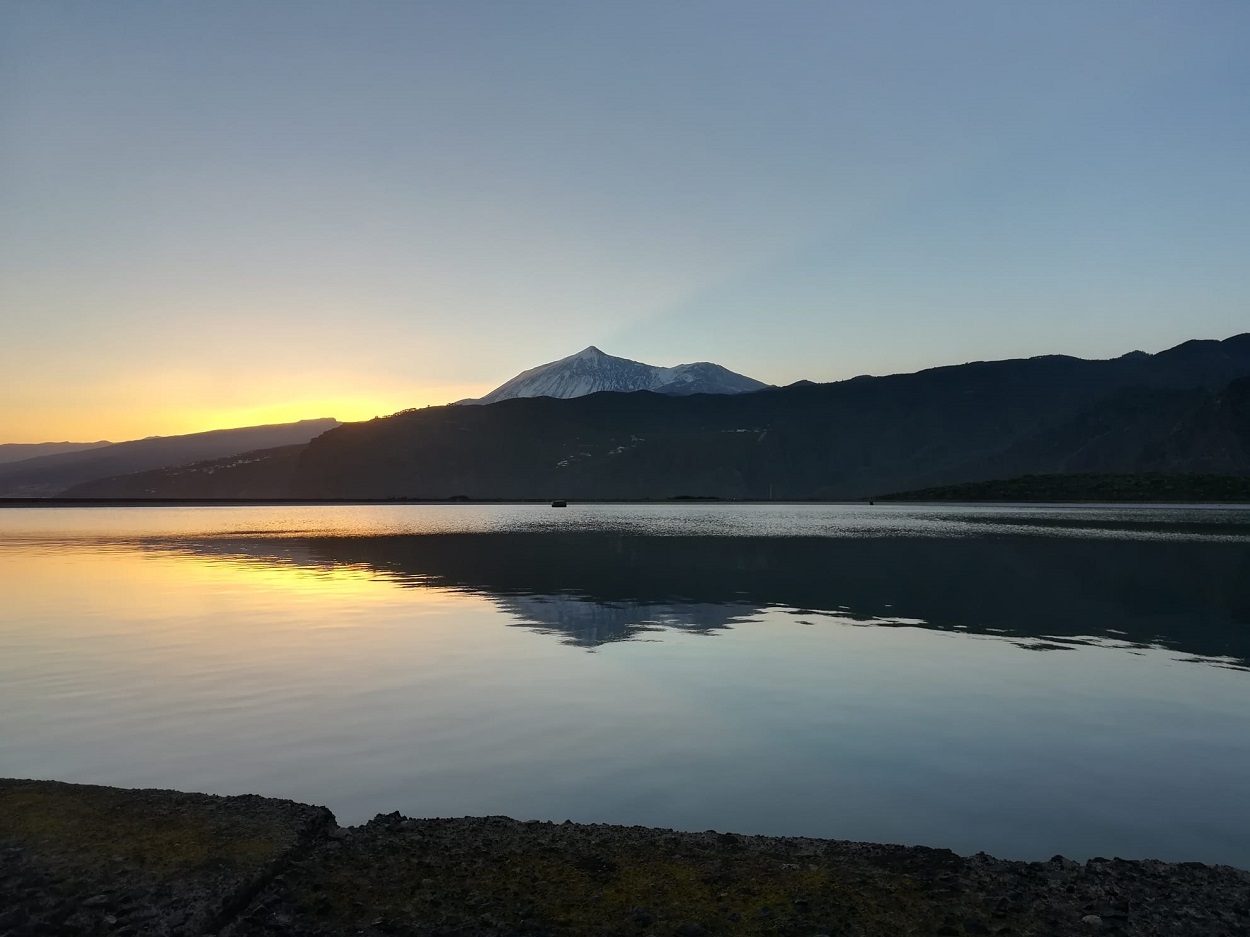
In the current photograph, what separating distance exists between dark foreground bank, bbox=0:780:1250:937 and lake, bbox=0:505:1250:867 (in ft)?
5.39

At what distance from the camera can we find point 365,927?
26.0 ft

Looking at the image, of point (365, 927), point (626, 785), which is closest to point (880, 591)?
point (626, 785)

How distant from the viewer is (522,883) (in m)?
8.86

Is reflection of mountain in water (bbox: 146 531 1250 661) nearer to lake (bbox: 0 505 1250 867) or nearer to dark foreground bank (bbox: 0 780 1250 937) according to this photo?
lake (bbox: 0 505 1250 867)

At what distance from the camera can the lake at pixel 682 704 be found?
12.6 meters

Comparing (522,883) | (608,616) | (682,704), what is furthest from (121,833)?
(608,616)

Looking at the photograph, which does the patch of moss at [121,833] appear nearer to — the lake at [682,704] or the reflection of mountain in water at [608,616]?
the lake at [682,704]

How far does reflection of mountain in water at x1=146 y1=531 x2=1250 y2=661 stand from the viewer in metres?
31.0

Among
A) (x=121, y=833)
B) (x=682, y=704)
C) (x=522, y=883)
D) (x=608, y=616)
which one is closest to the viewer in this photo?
(x=522, y=883)

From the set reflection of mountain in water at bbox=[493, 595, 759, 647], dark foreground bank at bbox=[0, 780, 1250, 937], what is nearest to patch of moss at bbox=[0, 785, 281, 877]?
dark foreground bank at bbox=[0, 780, 1250, 937]

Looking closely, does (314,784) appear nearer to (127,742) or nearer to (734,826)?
(127,742)

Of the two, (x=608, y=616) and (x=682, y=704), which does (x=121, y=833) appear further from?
(x=608, y=616)

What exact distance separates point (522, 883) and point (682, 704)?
10.1 meters

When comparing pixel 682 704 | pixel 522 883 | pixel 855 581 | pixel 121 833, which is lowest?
pixel 855 581
